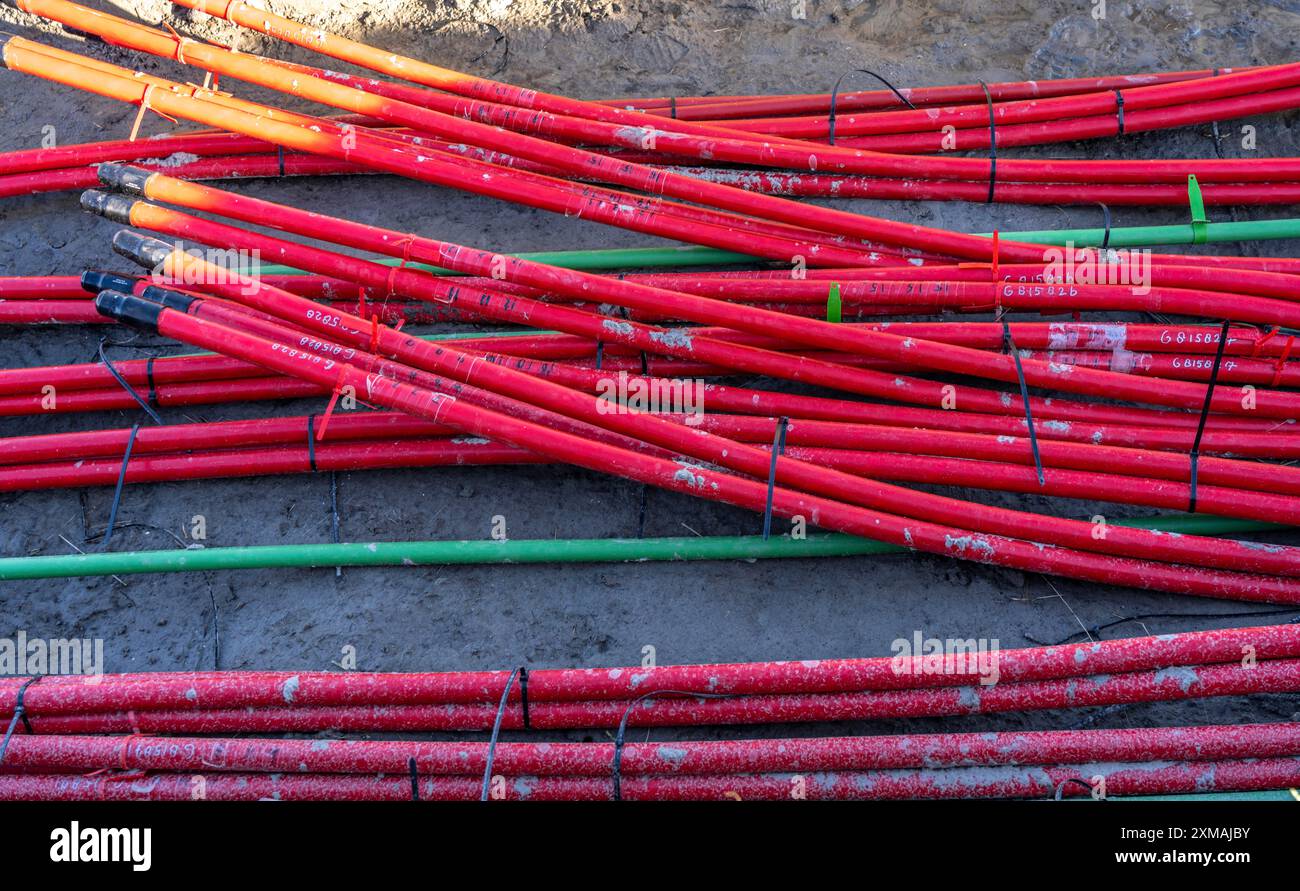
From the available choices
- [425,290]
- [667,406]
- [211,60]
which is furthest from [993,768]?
[211,60]

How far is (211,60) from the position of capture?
6219 mm

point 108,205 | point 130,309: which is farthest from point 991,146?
point 108,205

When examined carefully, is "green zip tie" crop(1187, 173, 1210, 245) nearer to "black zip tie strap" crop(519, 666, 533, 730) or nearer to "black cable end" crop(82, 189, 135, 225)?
"black zip tie strap" crop(519, 666, 533, 730)

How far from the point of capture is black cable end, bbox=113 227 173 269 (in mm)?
5016

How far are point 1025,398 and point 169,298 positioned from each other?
3902 mm

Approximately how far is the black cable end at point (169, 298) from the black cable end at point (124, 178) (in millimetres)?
726

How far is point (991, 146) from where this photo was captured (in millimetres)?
6211

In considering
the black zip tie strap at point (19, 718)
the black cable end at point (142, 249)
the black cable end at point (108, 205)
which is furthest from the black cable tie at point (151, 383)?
the black zip tie strap at point (19, 718)

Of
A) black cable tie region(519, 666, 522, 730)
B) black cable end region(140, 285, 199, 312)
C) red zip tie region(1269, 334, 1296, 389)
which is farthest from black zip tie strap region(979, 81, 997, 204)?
black cable end region(140, 285, 199, 312)

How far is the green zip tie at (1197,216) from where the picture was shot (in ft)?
18.6

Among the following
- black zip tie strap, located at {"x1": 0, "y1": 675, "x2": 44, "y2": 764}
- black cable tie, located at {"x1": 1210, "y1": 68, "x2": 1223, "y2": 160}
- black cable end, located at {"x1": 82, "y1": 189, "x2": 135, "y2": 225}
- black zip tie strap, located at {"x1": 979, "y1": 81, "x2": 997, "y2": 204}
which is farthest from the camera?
black cable tie, located at {"x1": 1210, "y1": 68, "x2": 1223, "y2": 160}

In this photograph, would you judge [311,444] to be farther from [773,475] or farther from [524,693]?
[773,475]

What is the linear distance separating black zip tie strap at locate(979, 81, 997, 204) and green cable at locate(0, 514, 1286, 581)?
2.15m

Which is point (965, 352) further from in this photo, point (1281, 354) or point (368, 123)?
point (368, 123)
